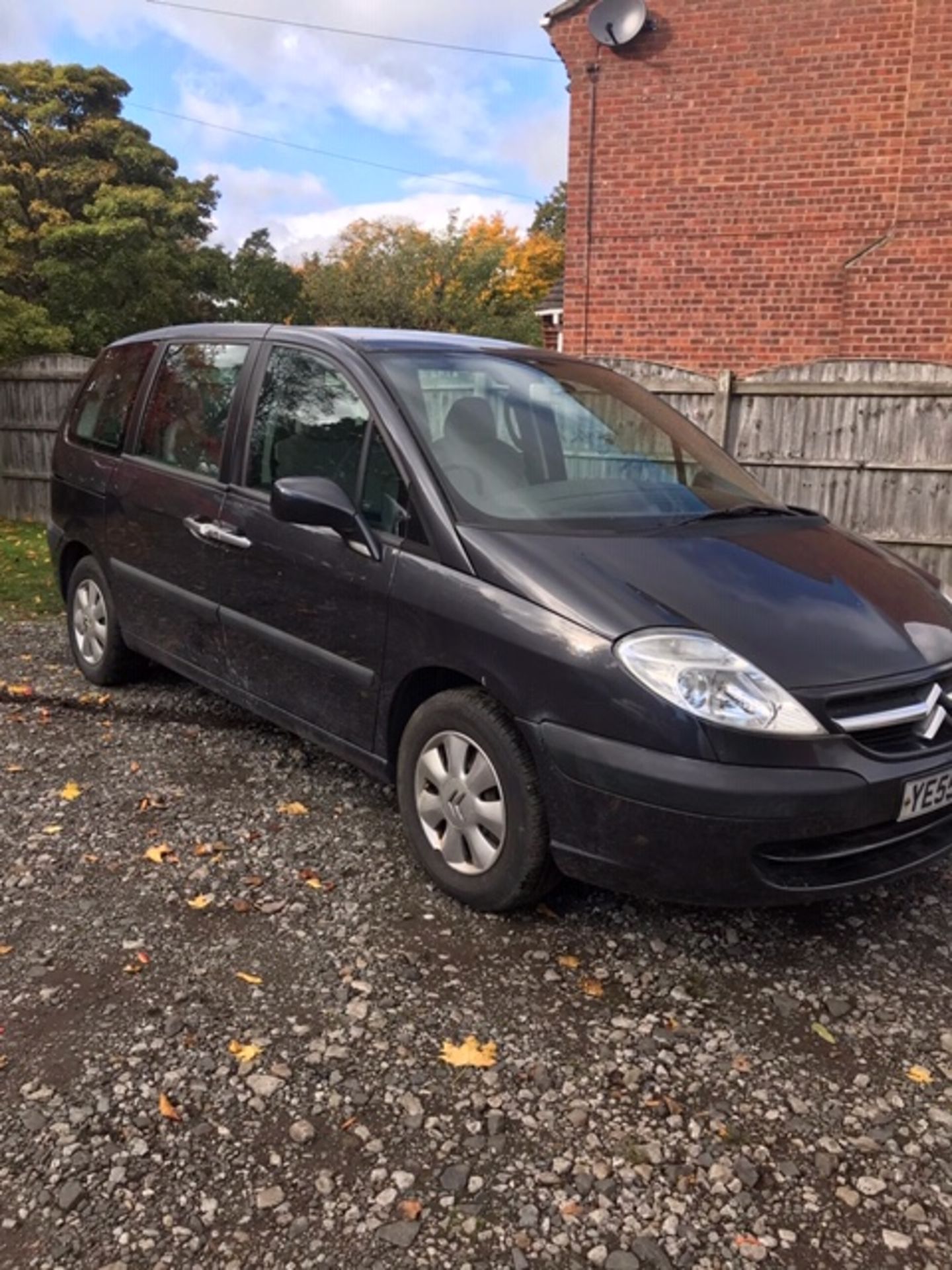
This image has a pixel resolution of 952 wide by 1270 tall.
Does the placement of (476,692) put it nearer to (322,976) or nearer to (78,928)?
(322,976)

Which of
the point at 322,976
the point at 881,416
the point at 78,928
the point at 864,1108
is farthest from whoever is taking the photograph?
the point at 881,416

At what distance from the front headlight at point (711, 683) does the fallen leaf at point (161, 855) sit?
184cm

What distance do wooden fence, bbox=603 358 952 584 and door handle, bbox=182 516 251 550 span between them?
531 cm

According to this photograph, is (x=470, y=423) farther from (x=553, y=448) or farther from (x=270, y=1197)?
(x=270, y=1197)

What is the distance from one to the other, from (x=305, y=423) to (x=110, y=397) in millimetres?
1904

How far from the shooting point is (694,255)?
35.6ft

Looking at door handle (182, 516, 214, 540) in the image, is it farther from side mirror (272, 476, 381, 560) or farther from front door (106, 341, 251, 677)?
side mirror (272, 476, 381, 560)

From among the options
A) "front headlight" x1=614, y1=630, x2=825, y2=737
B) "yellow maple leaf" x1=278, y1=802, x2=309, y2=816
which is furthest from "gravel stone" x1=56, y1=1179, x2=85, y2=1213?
"yellow maple leaf" x1=278, y1=802, x2=309, y2=816

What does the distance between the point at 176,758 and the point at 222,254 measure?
2831 cm

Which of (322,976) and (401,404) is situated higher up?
(401,404)

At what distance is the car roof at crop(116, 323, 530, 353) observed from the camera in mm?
4031

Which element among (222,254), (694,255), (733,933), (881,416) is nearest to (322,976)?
(733,933)

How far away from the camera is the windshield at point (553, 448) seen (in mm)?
3490

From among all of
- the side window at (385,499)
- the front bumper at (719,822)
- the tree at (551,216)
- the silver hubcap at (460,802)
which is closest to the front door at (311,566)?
the side window at (385,499)
